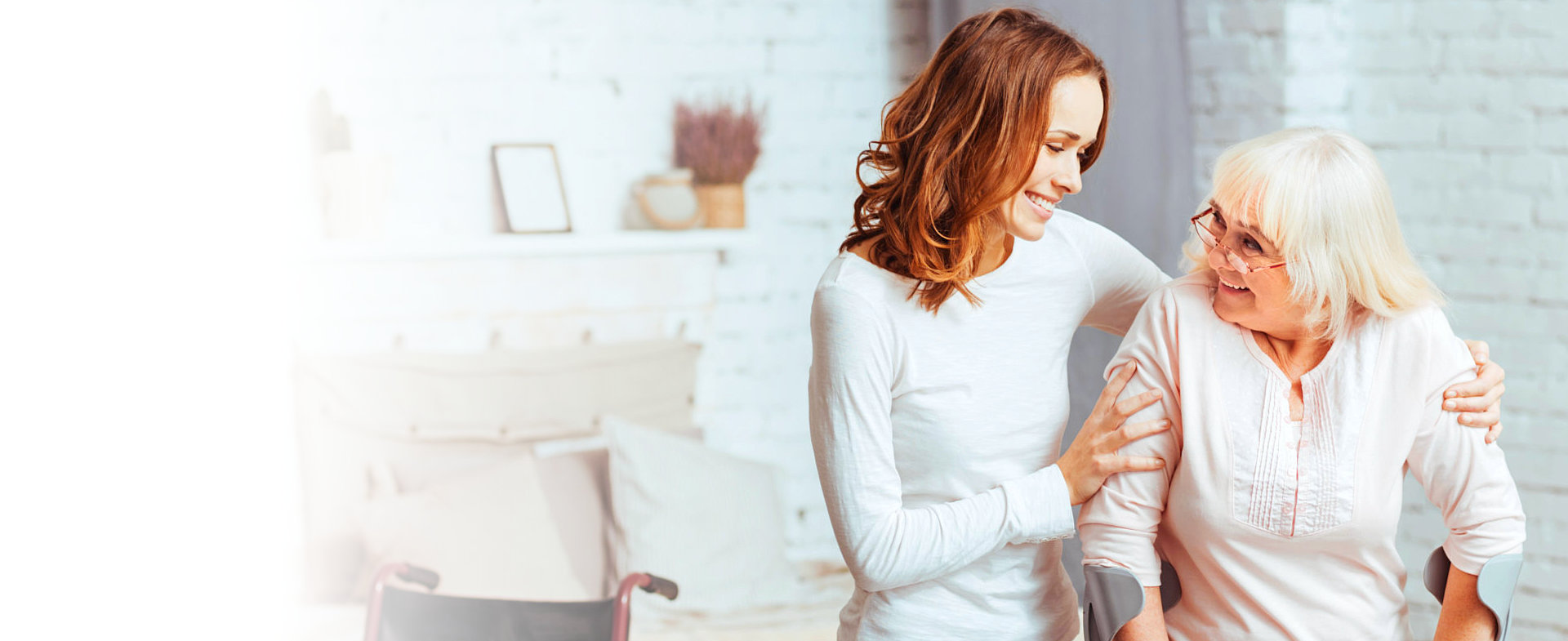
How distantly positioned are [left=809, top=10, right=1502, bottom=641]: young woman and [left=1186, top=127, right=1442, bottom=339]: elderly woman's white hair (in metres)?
0.14

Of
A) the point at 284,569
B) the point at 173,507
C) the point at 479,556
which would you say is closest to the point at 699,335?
the point at 479,556

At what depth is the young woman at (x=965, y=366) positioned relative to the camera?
44.7 inches

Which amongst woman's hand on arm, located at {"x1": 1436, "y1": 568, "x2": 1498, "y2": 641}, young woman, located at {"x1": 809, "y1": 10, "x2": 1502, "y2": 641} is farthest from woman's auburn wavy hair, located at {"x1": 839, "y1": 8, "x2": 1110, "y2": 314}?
woman's hand on arm, located at {"x1": 1436, "y1": 568, "x2": 1498, "y2": 641}

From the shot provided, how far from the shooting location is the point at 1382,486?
3.75 ft

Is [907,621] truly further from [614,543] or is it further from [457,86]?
[457,86]

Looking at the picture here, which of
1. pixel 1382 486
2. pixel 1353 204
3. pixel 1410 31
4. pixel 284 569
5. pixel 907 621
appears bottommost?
pixel 284 569

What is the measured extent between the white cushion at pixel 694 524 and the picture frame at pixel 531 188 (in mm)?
525

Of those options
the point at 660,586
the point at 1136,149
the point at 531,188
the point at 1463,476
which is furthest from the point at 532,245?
the point at 1463,476

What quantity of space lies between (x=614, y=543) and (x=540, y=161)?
3.08 feet

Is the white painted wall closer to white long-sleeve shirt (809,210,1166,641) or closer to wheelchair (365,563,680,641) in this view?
wheelchair (365,563,680,641)

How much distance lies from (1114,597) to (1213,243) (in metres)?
0.39

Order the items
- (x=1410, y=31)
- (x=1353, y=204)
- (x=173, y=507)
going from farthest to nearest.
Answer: (x=1410, y=31) → (x=173, y=507) → (x=1353, y=204)

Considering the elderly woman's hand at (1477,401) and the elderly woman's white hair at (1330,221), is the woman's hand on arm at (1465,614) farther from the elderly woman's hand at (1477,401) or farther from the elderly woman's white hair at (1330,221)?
the elderly woman's white hair at (1330,221)

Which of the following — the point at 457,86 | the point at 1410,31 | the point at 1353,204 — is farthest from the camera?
the point at 457,86
